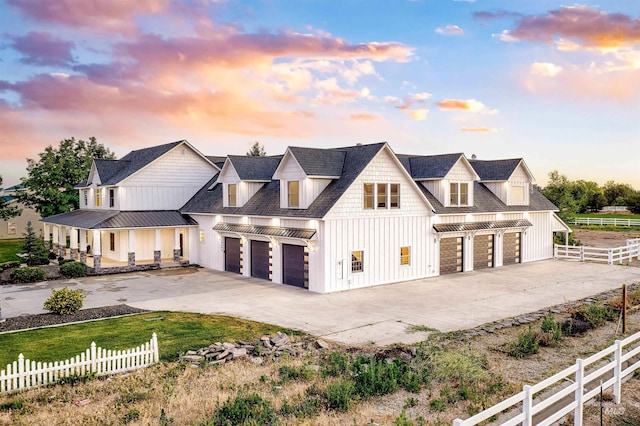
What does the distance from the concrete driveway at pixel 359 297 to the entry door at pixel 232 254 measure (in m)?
0.78

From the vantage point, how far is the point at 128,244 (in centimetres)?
3316

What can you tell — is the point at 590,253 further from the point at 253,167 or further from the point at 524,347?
the point at 253,167

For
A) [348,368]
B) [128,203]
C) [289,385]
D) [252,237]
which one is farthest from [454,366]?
[128,203]

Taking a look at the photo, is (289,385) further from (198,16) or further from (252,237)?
(198,16)

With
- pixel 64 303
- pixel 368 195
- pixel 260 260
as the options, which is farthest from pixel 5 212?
pixel 368 195

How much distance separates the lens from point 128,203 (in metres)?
33.2

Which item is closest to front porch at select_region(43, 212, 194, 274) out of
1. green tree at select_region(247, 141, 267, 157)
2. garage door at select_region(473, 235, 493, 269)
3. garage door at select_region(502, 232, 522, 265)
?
garage door at select_region(473, 235, 493, 269)

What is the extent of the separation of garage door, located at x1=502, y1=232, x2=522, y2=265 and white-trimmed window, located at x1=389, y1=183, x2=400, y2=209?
35.0 ft

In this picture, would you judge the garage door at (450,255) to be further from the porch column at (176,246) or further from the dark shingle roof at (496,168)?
the porch column at (176,246)

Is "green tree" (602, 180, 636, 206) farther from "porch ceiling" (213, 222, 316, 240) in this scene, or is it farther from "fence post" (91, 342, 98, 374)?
"fence post" (91, 342, 98, 374)

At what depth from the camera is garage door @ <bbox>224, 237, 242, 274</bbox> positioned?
29094 mm

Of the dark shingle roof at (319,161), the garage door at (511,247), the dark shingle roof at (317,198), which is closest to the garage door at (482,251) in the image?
the garage door at (511,247)

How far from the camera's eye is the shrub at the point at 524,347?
13.0 m

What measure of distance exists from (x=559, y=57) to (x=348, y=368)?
2608cm
